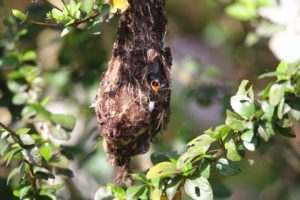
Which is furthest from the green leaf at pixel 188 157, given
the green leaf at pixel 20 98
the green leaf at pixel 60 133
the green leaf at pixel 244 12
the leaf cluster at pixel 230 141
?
the green leaf at pixel 244 12

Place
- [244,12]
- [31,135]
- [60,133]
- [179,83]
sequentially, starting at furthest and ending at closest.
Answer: [179,83]
[244,12]
[60,133]
[31,135]

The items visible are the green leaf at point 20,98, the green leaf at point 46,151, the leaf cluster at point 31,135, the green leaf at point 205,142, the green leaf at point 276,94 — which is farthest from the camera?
the green leaf at point 20,98

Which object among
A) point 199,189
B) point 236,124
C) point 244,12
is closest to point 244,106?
point 236,124

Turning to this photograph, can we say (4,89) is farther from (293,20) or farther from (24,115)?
(293,20)

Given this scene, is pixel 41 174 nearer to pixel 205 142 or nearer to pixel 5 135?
pixel 5 135

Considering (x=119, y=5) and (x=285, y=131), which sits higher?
(x=119, y=5)

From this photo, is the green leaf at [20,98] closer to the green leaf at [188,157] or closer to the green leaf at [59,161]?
the green leaf at [59,161]

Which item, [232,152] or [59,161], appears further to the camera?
[59,161]
